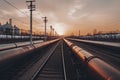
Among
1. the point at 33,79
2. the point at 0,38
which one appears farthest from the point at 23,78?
the point at 0,38

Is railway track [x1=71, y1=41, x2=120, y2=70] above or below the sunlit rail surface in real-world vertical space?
below

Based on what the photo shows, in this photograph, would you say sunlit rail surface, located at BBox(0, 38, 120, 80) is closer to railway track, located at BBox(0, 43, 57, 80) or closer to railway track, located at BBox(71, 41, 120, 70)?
railway track, located at BBox(0, 43, 57, 80)

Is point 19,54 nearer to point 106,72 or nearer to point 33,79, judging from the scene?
point 33,79

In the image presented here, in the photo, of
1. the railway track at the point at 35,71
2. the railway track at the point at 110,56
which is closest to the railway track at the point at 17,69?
the railway track at the point at 35,71

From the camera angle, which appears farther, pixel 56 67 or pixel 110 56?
pixel 110 56

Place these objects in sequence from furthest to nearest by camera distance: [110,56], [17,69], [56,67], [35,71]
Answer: [110,56]
[56,67]
[17,69]
[35,71]

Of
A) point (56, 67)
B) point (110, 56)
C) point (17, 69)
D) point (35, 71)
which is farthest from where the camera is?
point (110, 56)

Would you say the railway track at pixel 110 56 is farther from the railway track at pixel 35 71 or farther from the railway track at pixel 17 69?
the railway track at pixel 17 69

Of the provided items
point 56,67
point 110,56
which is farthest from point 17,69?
point 110,56

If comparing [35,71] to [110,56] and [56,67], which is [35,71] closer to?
[56,67]

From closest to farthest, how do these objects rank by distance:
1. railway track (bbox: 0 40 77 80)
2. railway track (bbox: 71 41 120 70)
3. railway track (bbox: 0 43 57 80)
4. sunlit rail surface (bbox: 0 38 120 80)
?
sunlit rail surface (bbox: 0 38 120 80), railway track (bbox: 0 43 57 80), railway track (bbox: 0 40 77 80), railway track (bbox: 71 41 120 70)

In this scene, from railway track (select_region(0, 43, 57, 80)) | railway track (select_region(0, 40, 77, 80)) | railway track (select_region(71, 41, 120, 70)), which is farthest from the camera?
railway track (select_region(71, 41, 120, 70))

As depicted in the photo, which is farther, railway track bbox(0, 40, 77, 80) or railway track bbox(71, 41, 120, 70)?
railway track bbox(71, 41, 120, 70)

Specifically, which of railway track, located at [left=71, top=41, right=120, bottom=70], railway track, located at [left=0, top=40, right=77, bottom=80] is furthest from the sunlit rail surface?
railway track, located at [left=71, top=41, right=120, bottom=70]
